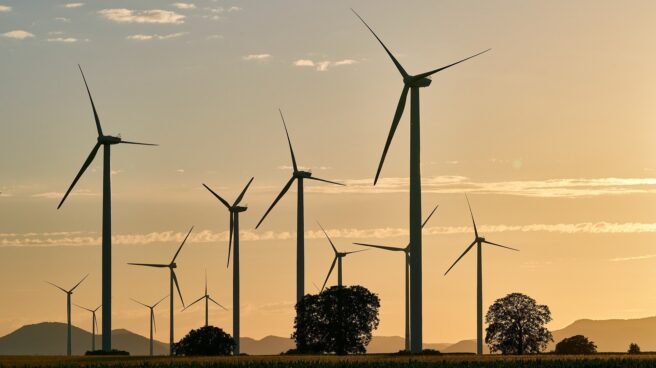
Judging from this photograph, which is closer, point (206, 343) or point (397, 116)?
point (397, 116)

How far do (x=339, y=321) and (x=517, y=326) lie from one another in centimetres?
3628

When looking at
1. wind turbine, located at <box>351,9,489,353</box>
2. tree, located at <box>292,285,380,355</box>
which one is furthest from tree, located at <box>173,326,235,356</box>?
wind turbine, located at <box>351,9,489,353</box>

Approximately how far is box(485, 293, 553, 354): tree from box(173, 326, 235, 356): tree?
42.2 m

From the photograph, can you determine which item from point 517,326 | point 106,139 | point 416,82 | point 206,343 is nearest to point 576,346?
point 517,326

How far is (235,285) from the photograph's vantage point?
191 m

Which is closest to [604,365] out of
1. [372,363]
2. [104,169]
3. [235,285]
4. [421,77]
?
[372,363]

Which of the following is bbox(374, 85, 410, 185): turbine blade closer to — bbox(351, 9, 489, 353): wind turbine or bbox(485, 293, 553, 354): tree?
bbox(351, 9, 489, 353): wind turbine

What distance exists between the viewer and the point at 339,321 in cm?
16050

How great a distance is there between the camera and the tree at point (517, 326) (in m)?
185

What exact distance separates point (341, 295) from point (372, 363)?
175ft

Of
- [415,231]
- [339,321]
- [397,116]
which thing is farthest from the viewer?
[339,321]

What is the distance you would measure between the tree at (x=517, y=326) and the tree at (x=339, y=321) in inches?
1235

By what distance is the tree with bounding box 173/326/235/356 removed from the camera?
161 m

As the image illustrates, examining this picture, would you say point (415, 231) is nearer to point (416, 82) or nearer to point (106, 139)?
point (416, 82)
